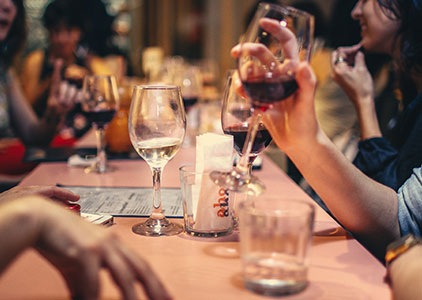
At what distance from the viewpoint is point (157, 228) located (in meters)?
0.95

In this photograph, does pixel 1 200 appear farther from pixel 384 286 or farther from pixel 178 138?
pixel 384 286

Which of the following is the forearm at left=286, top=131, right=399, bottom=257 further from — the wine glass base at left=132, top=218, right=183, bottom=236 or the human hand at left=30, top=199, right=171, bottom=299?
the human hand at left=30, top=199, right=171, bottom=299

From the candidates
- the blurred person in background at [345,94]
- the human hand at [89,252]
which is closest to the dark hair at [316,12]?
the blurred person in background at [345,94]

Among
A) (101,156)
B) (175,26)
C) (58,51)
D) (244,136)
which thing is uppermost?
(244,136)

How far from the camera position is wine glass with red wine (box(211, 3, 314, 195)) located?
816 mm

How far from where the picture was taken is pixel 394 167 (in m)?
1.54

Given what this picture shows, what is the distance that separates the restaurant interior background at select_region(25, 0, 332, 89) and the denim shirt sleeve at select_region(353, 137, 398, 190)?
18.1 feet

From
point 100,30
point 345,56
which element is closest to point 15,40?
point 345,56

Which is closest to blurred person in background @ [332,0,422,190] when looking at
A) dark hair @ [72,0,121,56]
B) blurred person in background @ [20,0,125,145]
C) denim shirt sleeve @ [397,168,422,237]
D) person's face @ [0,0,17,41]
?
denim shirt sleeve @ [397,168,422,237]

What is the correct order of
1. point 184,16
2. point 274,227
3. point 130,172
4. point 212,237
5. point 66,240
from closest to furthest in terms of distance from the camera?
point 66,240 < point 274,227 < point 212,237 < point 130,172 < point 184,16

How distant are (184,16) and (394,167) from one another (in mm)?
7869

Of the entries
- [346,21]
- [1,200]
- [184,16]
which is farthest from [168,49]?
[1,200]

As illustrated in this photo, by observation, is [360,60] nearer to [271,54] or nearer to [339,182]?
[339,182]

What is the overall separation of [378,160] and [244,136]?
2.34 ft
